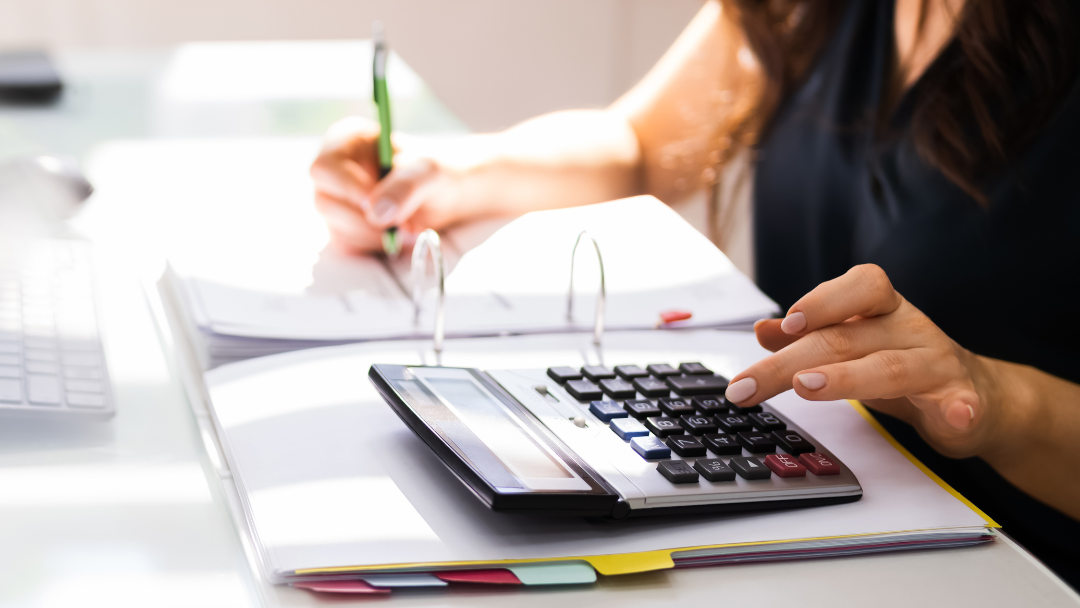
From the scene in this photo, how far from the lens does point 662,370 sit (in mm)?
521

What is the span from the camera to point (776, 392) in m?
0.48

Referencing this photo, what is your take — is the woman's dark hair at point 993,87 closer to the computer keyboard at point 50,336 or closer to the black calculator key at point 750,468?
the black calculator key at point 750,468

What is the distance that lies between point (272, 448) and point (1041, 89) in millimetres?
624

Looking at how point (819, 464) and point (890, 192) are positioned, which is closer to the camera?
point (819, 464)

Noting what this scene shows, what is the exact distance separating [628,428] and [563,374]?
77 mm

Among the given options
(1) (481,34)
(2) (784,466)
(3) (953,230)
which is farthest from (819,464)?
(1) (481,34)

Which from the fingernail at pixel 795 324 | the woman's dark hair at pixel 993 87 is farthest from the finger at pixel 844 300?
the woman's dark hair at pixel 993 87

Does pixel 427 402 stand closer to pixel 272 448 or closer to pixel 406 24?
pixel 272 448

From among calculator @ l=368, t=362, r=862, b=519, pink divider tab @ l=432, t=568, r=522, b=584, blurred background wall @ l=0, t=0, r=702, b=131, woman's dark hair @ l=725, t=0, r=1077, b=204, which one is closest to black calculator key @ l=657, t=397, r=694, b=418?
calculator @ l=368, t=362, r=862, b=519

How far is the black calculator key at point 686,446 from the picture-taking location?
1.42 feet

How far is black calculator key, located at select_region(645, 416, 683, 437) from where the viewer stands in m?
0.45

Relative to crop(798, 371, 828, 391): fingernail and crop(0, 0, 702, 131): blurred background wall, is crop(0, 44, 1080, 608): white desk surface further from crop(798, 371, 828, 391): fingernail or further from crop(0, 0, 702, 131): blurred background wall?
crop(0, 0, 702, 131): blurred background wall

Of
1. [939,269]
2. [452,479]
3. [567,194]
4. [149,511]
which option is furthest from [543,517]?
[567,194]

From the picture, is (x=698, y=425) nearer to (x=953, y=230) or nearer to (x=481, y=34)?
(x=953, y=230)
